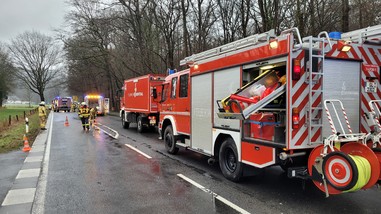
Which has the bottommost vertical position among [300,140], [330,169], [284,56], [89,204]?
[89,204]

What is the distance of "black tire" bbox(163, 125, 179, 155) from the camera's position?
31.7 feet

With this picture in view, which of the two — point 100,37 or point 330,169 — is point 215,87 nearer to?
point 330,169

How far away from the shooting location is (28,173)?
7512 millimetres

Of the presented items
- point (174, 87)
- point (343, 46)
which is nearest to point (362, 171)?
point (343, 46)

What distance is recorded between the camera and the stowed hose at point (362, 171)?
162 inches

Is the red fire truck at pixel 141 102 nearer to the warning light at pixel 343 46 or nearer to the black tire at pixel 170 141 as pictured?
→ the black tire at pixel 170 141

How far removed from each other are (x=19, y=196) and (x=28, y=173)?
1954 millimetres

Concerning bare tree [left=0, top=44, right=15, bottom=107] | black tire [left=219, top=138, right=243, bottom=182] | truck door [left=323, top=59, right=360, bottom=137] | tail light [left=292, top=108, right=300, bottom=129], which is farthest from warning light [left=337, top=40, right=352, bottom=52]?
bare tree [left=0, top=44, right=15, bottom=107]

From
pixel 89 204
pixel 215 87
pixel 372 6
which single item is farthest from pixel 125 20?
pixel 89 204

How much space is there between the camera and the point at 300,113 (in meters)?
5.02

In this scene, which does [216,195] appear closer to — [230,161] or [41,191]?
[230,161]

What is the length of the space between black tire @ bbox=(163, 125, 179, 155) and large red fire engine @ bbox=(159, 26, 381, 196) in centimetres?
324

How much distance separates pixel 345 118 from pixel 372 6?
1198 centimetres

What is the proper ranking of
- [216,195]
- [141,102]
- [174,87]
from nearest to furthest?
1. [216,195]
2. [174,87]
3. [141,102]
